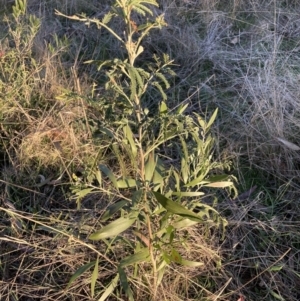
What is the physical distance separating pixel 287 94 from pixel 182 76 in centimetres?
62

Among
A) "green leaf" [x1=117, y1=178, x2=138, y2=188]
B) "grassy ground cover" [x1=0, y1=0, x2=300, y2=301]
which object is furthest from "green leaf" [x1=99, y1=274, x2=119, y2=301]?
"green leaf" [x1=117, y1=178, x2=138, y2=188]

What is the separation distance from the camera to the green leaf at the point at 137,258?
1.67 m

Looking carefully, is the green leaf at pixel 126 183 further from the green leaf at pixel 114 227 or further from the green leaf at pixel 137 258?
the green leaf at pixel 137 258

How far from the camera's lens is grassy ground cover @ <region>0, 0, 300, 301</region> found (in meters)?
1.68

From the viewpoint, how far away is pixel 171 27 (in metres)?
3.51

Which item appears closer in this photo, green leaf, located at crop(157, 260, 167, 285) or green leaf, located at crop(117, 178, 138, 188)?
green leaf, located at crop(117, 178, 138, 188)

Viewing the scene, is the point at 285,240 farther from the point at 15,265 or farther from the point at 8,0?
the point at 8,0

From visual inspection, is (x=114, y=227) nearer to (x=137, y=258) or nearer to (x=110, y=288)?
(x=137, y=258)

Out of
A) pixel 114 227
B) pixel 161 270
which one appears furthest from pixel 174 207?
pixel 161 270

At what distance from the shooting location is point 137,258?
1693mm

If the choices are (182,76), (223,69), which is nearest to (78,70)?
(182,76)

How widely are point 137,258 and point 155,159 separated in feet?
1.05

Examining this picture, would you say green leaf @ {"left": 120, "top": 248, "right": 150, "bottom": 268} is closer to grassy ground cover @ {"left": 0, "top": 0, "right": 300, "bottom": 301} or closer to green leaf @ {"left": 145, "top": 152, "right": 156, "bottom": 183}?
grassy ground cover @ {"left": 0, "top": 0, "right": 300, "bottom": 301}

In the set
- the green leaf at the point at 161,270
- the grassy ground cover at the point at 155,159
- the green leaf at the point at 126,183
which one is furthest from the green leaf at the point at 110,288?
the green leaf at the point at 126,183
